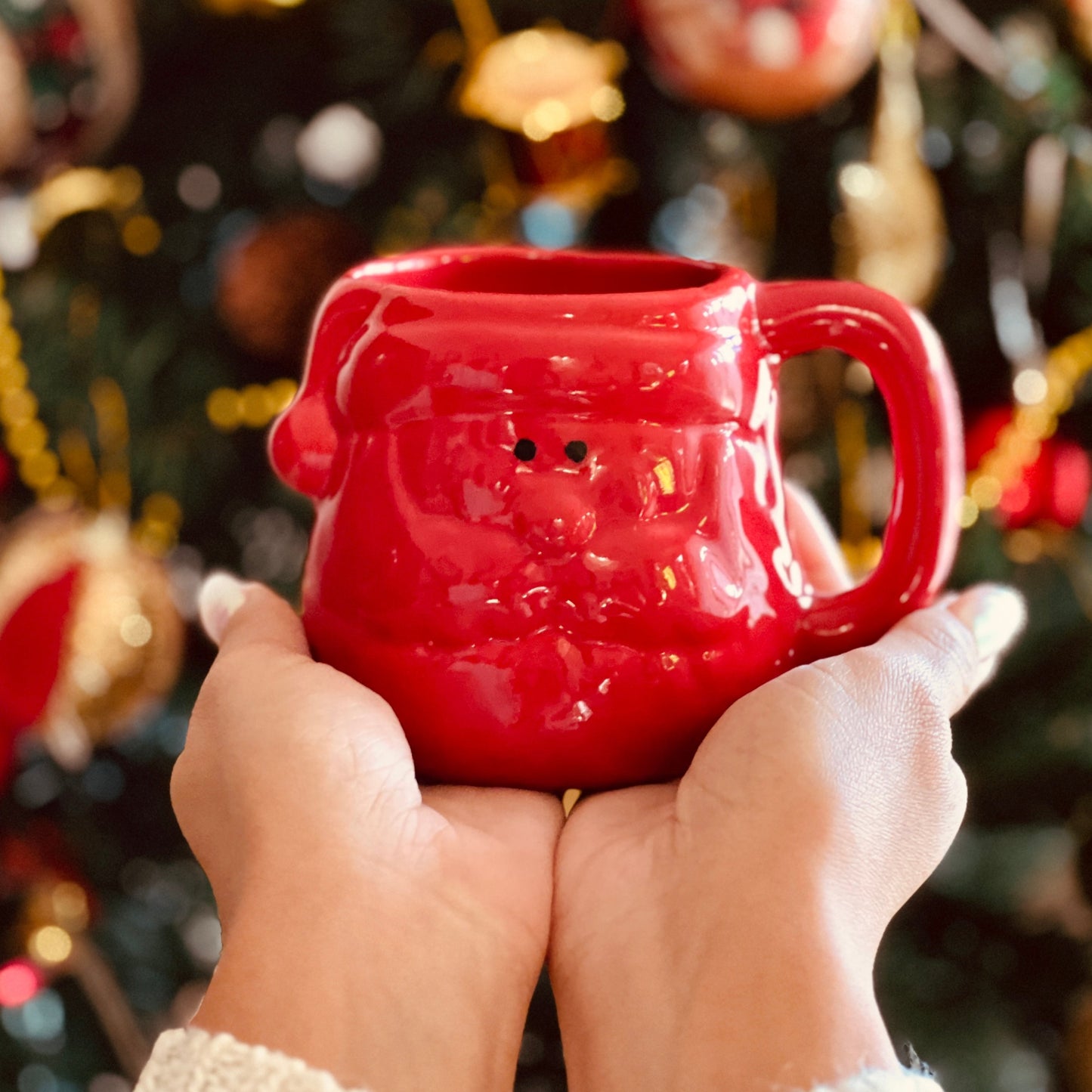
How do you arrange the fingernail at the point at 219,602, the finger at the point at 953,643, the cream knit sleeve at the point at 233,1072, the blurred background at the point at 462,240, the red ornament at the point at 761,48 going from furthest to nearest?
1. the blurred background at the point at 462,240
2. the red ornament at the point at 761,48
3. the fingernail at the point at 219,602
4. the finger at the point at 953,643
5. the cream knit sleeve at the point at 233,1072

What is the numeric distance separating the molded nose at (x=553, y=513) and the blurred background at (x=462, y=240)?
0.58 metres

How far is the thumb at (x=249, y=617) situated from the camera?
25.4 inches

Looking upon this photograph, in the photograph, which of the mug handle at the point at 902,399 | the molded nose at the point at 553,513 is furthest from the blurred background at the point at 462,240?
the molded nose at the point at 553,513

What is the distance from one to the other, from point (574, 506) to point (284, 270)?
620mm

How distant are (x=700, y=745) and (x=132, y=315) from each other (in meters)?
0.84

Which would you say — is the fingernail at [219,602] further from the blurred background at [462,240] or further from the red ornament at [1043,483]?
the red ornament at [1043,483]

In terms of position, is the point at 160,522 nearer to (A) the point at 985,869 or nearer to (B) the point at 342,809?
(B) the point at 342,809

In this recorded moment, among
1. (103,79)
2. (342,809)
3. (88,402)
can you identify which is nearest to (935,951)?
(342,809)

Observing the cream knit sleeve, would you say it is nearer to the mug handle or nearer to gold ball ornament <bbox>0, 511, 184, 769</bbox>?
the mug handle

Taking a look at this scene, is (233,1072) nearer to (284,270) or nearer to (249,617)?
(249,617)

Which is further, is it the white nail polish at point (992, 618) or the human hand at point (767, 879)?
the white nail polish at point (992, 618)

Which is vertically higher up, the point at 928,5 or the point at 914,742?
the point at 928,5

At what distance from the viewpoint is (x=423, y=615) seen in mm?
534

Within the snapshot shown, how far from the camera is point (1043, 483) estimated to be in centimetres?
104
